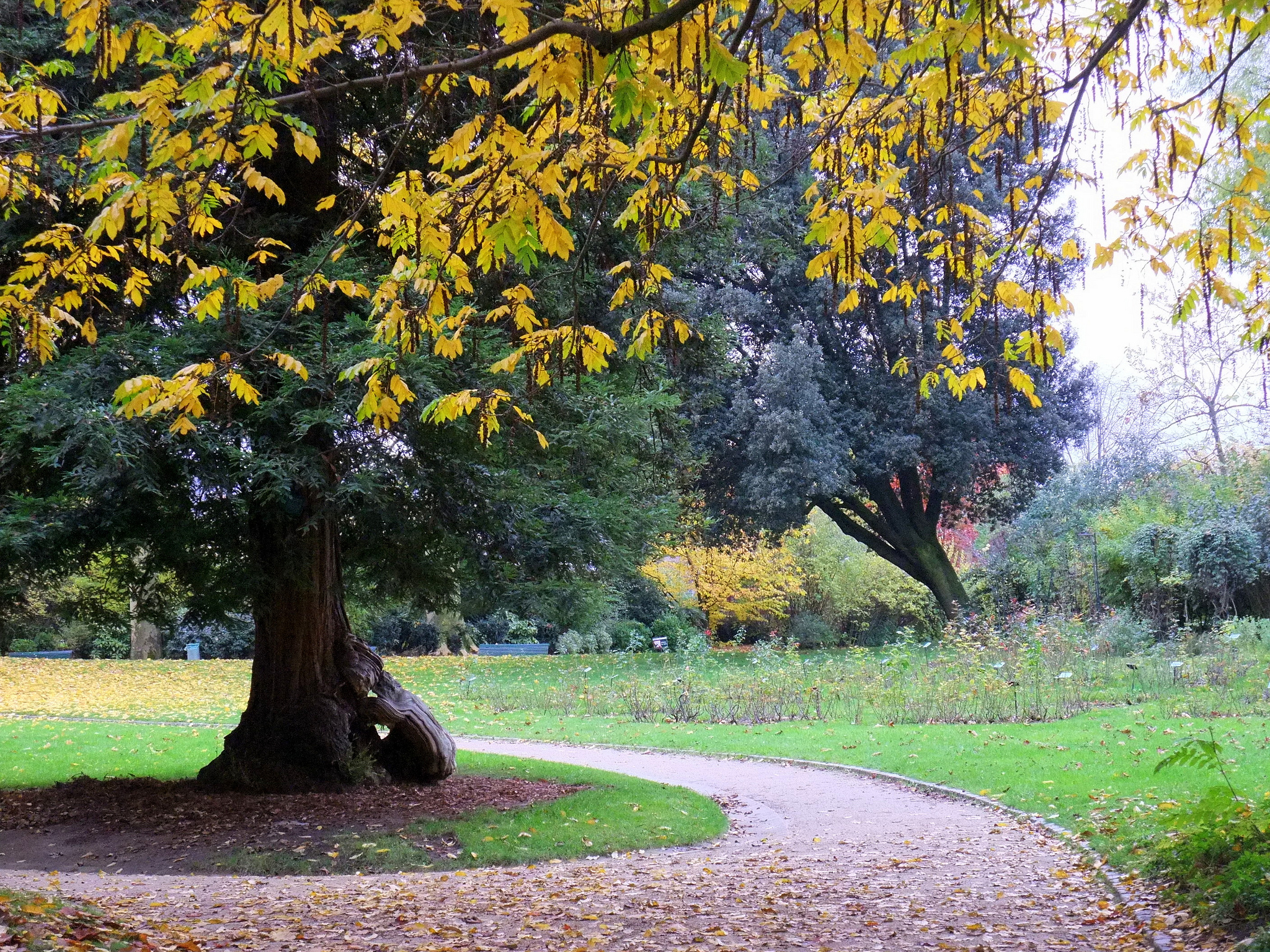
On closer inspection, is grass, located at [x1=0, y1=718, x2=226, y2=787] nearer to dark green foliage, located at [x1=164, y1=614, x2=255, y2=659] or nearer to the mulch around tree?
the mulch around tree

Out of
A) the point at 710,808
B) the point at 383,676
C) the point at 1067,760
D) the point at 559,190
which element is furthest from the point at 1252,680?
the point at 559,190

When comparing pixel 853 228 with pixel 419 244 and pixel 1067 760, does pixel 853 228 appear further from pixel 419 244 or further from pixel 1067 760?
pixel 1067 760

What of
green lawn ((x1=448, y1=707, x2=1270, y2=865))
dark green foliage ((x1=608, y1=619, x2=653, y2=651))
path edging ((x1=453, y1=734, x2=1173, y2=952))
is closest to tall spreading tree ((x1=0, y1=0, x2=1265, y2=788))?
path edging ((x1=453, y1=734, x2=1173, y2=952))

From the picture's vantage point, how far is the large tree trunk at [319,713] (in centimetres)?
938

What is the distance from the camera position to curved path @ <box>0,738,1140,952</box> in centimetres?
490

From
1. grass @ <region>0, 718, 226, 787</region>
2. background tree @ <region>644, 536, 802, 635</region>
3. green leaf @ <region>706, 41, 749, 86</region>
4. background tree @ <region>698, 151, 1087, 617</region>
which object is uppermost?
background tree @ <region>698, 151, 1087, 617</region>

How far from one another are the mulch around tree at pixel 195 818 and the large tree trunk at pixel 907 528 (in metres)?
17.7

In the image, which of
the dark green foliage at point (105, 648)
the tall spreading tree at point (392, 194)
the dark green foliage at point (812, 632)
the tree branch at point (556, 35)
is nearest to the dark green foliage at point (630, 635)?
the dark green foliage at point (812, 632)

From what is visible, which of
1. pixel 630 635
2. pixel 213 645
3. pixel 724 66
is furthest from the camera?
pixel 213 645

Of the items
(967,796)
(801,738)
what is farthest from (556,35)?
(801,738)

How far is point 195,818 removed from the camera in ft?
28.1

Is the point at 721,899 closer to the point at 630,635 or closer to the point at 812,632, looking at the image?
the point at 812,632

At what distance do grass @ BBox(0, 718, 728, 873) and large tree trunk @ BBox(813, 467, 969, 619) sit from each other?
16.2 m

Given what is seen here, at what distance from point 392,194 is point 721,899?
405 cm
